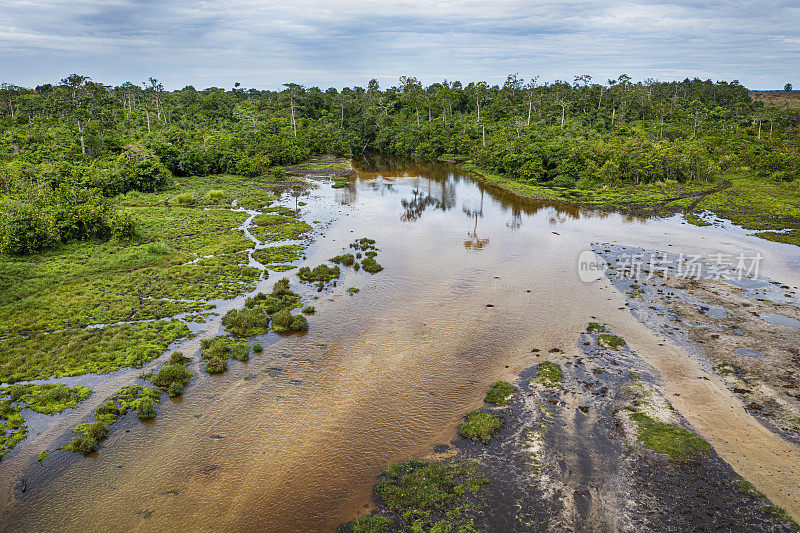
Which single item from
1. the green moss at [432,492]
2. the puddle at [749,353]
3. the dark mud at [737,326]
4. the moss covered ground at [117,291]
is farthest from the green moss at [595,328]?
the moss covered ground at [117,291]

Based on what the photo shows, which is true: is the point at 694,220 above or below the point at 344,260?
above

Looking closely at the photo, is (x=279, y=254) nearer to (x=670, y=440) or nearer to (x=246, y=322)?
(x=246, y=322)

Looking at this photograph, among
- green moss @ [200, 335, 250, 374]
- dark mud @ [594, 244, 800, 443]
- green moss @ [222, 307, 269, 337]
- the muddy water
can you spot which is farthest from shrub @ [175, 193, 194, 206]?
dark mud @ [594, 244, 800, 443]

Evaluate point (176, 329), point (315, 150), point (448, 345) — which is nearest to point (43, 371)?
point (176, 329)

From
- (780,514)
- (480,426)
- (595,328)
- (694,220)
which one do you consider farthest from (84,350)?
(694,220)

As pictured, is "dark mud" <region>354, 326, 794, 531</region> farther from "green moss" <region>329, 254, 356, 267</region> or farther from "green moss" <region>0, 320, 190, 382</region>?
"green moss" <region>329, 254, 356, 267</region>

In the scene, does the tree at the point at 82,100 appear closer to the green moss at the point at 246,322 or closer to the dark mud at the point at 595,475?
the green moss at the point at 246,322
